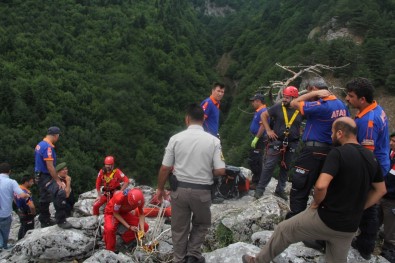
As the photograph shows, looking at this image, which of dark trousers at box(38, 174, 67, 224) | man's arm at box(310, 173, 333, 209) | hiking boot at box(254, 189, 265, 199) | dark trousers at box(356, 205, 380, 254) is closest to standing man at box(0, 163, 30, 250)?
dark trousers at box(38, 174, 67, 224)

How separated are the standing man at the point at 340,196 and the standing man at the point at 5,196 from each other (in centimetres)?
509

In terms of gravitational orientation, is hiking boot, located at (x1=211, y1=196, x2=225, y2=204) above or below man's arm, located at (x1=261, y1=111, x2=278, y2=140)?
below

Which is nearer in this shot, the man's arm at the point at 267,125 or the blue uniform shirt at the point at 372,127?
the blue uniform shirt at the point at 372,127

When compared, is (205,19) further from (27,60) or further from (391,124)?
(391,124)

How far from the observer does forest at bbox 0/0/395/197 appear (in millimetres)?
34375

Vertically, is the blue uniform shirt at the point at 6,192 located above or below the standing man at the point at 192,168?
below

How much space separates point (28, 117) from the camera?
38.4 metres

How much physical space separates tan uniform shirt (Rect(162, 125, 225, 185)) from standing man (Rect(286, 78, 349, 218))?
3.95 feet

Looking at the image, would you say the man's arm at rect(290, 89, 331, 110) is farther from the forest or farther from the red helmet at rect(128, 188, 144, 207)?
the forest

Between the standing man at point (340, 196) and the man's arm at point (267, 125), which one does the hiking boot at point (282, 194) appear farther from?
the standing man at point (340, 196)

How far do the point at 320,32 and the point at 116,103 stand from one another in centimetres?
2677

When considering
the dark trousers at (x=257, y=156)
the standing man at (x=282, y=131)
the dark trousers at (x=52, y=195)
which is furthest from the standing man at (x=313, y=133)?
the dark trousers at (x=52, y=195)

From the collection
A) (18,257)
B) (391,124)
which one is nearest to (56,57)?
(391,124)

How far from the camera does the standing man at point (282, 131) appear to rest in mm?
6833
